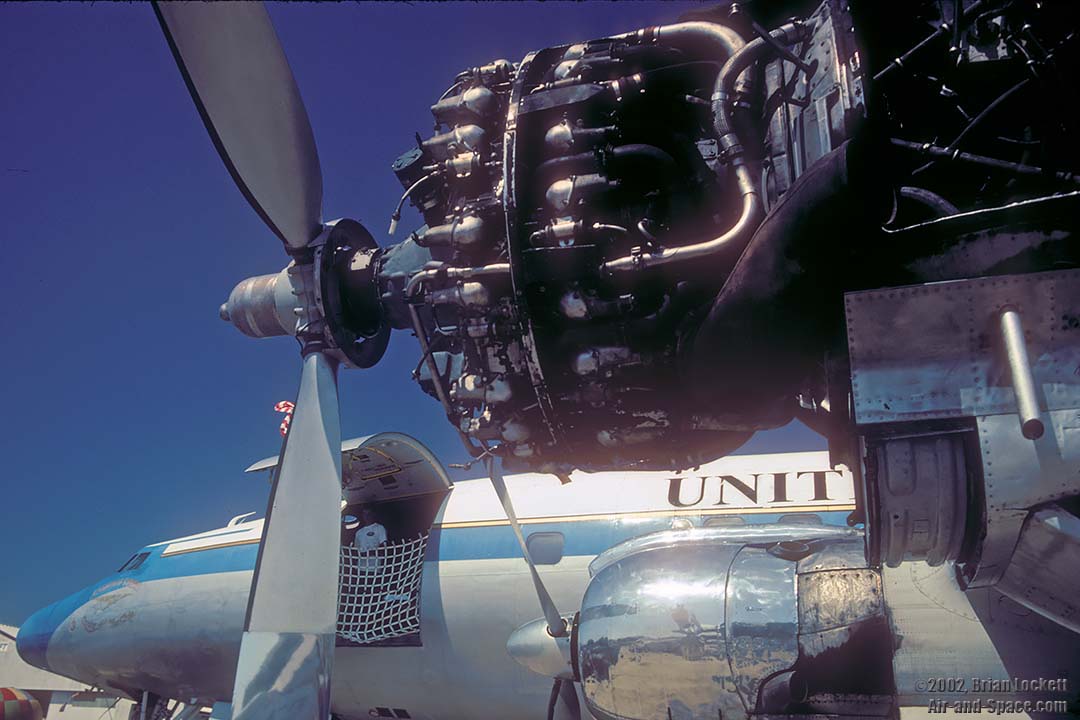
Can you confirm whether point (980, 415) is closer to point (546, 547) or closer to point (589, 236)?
point (589, 236)

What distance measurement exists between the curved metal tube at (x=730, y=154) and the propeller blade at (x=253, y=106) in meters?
3.25

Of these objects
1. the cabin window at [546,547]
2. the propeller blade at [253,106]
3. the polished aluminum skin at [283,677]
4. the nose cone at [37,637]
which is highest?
the propeller blade at [253,106]

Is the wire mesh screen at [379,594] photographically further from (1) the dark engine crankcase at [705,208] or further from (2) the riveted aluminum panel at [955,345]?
(2) the riveted aluminum panel at [955,345]

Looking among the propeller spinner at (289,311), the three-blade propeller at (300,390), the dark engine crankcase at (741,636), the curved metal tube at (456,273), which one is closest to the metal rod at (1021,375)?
the dark engine crankcase at (741,636)

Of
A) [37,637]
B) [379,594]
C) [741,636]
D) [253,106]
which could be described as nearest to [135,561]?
[37,637]

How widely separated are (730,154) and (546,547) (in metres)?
6.25

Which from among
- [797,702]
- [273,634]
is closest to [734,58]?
[797,702]

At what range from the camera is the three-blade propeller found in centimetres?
620

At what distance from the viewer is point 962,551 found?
200 inches

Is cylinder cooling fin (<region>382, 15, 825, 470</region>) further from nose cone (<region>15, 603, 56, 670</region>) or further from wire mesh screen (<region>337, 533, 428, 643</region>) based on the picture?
nose cone (<region>15, 603, 56, 670</region>)

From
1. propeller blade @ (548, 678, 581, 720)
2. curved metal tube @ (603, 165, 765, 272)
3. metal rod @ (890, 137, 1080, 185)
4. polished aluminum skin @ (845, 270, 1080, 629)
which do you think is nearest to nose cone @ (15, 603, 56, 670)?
propeller blade @ (548, 678, 581, 720)

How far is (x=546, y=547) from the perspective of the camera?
10.3m

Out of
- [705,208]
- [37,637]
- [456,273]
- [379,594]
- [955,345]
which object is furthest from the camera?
[37,637]

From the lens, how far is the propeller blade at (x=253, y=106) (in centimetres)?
600
